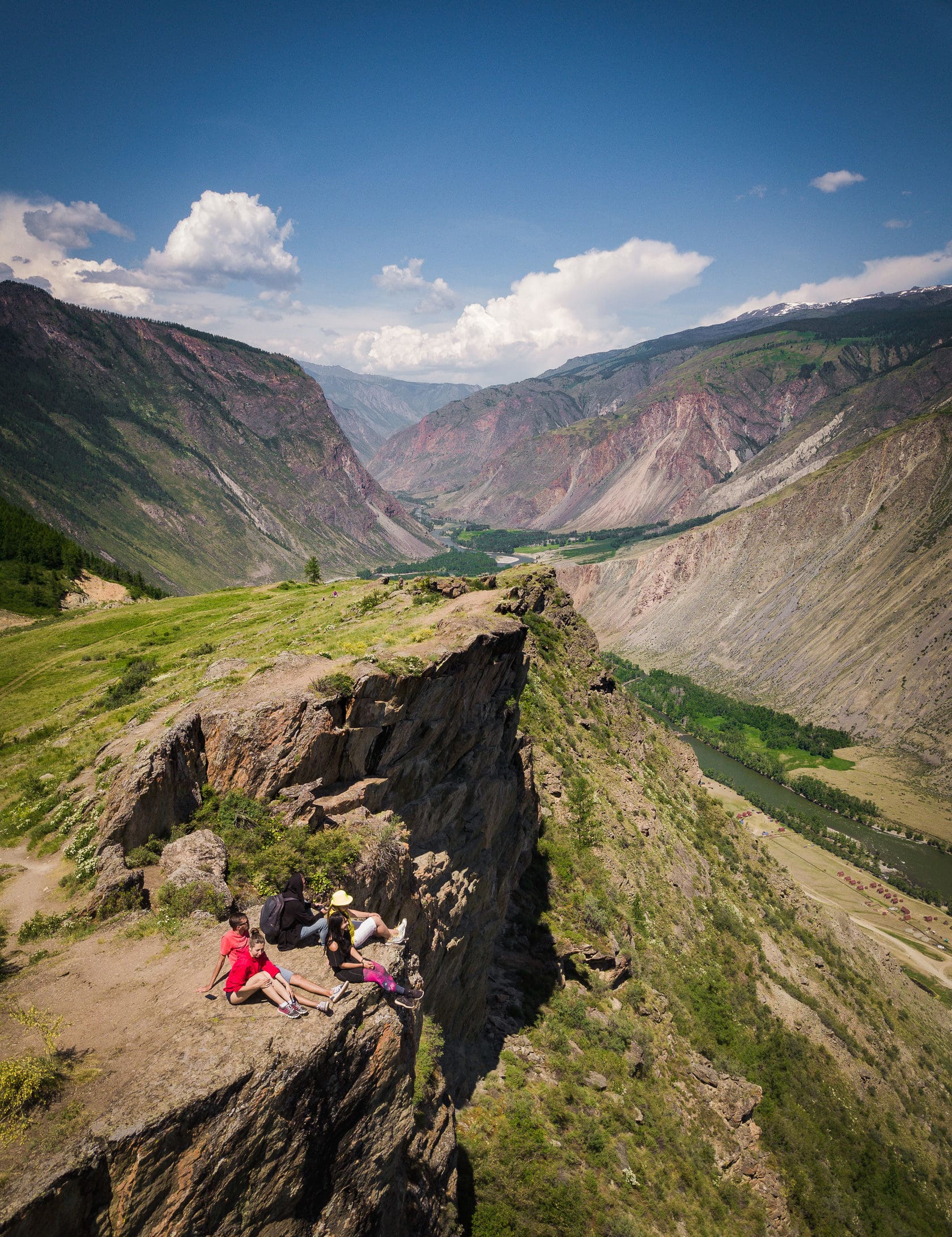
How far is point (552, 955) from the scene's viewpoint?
2795cm

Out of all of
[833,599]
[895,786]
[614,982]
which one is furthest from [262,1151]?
[833,599]

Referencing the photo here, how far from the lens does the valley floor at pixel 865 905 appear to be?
67625 millimetres

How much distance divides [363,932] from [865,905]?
88510 mm

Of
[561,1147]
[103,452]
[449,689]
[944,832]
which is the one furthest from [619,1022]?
[103,452]

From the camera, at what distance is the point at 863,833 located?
9344 centimetres

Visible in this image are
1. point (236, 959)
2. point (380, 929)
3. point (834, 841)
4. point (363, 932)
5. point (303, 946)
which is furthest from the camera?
point (834, 841)

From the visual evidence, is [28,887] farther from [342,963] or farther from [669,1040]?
[669,1040]

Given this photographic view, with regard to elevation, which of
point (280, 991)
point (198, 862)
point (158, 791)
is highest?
point (158, 791)

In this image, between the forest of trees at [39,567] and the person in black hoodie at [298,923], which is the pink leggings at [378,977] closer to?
the person in black hoodie at [298,923]

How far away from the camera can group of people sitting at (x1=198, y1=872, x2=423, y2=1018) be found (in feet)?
31.3

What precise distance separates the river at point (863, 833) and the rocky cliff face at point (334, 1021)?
2884 inches

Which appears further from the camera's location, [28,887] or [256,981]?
[28,887]

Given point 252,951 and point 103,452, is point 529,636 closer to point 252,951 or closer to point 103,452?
point 252,951

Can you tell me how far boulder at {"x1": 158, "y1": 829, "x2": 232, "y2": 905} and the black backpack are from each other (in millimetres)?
1284
